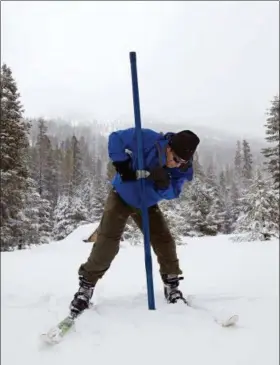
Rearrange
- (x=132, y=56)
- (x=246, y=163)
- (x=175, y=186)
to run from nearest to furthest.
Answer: (x=175, y=186), (x=132, y=56), (x=246, y=163)

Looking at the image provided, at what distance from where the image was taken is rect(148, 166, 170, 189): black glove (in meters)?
3.85

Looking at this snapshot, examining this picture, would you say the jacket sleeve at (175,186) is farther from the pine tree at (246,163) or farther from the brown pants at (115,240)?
the pine tree at (246,163)

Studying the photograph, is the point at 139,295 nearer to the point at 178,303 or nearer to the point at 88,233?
the point at 178,303

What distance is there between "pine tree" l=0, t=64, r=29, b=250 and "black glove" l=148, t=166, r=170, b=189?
8.49m

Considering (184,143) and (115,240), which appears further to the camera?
(115,240)

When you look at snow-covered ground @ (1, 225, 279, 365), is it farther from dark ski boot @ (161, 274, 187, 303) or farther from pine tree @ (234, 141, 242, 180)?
pine tree @ (234, 141, 242, 180)

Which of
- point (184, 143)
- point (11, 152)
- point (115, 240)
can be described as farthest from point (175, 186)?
point (11, 152)

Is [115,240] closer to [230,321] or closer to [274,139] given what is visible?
[230,321]

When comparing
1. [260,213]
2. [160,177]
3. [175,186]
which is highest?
[160,177]

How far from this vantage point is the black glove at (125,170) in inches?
153

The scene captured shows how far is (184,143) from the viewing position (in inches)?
149

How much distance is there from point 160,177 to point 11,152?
915 cm

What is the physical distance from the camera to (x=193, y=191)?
110 ft

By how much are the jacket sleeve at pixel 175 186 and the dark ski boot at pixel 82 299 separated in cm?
119
